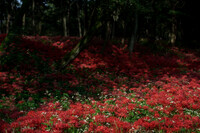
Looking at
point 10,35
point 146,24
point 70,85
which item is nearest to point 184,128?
point 70,85

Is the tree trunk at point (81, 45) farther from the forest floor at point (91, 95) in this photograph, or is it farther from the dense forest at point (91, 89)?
the forest floor at point (91, 95)

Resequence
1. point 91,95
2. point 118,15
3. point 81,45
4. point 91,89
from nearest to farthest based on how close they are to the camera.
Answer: point 91,95, point 91,89, point 81,45, point 118,15

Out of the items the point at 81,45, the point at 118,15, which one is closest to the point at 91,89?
the point at 81,45

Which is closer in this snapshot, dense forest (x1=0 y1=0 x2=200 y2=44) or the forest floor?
the forest floor

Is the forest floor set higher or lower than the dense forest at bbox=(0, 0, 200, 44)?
lower

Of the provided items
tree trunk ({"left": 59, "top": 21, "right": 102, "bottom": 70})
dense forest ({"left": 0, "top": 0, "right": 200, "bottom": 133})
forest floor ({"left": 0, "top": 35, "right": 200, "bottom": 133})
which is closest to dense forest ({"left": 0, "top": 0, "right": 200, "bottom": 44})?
dense forest ({"left": 0, "top": 0, "right": 200, "bottom": 133})

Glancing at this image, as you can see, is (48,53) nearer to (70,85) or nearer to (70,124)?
(70,85)

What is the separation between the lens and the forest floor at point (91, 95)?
4867 millimetres

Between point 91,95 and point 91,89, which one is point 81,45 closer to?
point 91,89

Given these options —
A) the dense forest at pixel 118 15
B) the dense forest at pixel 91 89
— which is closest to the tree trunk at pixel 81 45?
the dense forest at pixel 91 89

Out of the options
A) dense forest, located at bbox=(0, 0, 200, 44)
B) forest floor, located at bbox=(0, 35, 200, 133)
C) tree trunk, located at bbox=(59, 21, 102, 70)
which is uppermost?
dense forest, located at bbox=(0, 0, 200, 44)

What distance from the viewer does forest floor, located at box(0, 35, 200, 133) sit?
4.87 metres

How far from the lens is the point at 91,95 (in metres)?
8.70

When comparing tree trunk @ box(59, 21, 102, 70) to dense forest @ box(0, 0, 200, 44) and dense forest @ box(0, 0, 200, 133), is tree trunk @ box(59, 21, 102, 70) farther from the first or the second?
dense forest @ box(0, 0, 200, 44)
